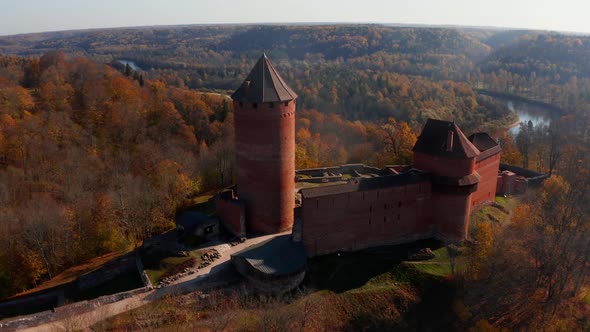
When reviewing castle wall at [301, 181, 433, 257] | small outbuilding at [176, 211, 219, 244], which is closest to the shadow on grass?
castle wall at [301, 181, 433, 257]

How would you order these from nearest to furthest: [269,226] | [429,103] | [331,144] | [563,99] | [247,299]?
[247,299], [269,226], [331,144], [429,103], [563,99]

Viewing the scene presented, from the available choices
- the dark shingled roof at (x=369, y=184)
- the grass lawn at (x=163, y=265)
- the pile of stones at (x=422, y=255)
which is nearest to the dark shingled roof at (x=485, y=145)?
the dark shingled roof at (x=369, y=184)

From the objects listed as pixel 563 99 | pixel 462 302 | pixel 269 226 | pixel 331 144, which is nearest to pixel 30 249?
pixel 269 226

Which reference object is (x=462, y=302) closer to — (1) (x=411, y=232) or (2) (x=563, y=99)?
(1) (x=411, y=232)

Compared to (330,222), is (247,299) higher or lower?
lower

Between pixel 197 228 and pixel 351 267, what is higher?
pixel 197 228

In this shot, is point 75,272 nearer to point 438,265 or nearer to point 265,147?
point 265,147

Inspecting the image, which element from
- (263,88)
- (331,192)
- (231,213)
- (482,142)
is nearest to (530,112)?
(482,142)
